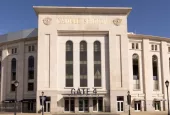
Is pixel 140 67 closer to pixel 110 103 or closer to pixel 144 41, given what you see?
pixel 144 41

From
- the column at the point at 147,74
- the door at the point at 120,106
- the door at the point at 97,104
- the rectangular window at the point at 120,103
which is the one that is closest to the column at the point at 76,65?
the door at the point at 97,104

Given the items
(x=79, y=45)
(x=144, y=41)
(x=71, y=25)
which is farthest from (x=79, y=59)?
(x=144, y=41)

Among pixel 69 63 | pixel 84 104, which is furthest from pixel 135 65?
pixel 69 63

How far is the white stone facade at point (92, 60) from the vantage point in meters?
59.2

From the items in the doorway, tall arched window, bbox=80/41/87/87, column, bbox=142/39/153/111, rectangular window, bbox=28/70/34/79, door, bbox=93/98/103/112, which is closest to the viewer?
door, bbox=93/98/103/112

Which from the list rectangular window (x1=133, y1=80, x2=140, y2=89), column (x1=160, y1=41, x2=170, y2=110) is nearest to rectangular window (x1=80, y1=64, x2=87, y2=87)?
rectangular window (x1=133, y1=80, x2=140, y2=89)

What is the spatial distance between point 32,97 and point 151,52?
92.5 feet

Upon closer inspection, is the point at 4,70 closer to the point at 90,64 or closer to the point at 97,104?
the point at 90,64

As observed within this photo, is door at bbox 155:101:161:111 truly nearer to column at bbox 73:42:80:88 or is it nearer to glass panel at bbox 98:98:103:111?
glass panel at bbox 98:98:103:111

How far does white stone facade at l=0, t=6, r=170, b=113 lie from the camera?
2331 inches

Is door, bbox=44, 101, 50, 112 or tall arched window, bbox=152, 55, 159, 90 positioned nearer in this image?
door, bbox=44, 101, 50, 112

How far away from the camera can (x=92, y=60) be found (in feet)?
200

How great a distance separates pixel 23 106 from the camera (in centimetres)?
6488

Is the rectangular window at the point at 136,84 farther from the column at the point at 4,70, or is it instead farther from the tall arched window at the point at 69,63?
the column at the point at 4,70
